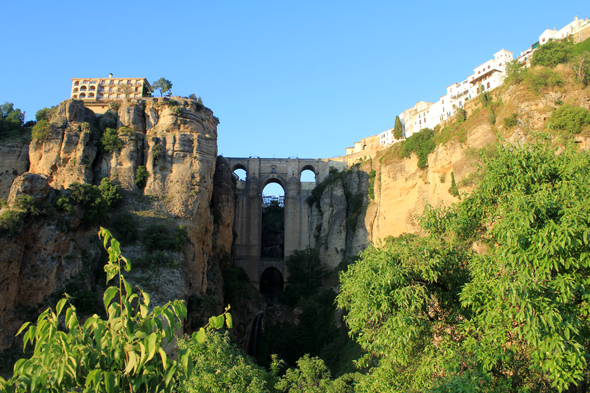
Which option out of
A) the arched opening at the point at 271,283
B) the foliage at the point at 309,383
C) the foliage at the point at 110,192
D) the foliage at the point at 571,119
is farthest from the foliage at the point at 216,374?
the arched opening at the point at 271,283

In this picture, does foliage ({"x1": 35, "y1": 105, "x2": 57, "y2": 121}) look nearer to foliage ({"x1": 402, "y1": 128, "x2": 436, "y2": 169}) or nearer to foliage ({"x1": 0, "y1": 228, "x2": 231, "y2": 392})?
foliage ({"x1": 402, "y1": 128, "x2": 436, "y2": 169})

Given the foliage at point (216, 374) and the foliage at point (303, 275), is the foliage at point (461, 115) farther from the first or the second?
the foliage at point (216, 374)

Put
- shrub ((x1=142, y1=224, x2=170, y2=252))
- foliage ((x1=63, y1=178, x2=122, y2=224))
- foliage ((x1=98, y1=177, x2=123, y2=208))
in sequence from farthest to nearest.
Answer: foliage ((x1=98, y1=177, x2=123, y2=208))
shrub ((x1=142, y1=224, x2=170, y2=252))
foliage ((x1=63, y1=178, x2=122, y2=224))

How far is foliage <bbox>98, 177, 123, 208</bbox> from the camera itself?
27266 millimetres

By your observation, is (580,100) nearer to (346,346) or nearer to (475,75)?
(346,346)

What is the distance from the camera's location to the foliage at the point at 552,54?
27.4 metres

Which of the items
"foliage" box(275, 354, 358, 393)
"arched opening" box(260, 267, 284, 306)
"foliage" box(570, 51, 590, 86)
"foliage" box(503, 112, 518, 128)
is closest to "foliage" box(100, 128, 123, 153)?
"foliage" box(275, 354, 358, 393)

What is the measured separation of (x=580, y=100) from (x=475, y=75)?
32.2 m

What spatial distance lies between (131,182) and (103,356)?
2585 cm

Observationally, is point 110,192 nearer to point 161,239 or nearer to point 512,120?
point 161,239

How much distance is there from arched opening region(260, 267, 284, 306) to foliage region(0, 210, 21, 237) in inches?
1140

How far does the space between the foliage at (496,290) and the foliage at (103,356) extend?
18.7 ft

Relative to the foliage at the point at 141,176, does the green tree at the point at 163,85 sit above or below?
above

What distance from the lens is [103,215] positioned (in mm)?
25812
